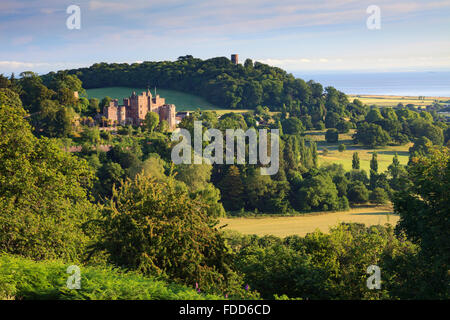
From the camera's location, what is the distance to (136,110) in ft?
209

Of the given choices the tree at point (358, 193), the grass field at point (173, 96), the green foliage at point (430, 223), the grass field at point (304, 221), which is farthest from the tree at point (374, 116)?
the green foliage at point (430, 223)

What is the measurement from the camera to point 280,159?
2349 inches

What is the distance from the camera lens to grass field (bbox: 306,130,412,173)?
69.6 m

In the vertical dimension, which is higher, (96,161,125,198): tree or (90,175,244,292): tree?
(90,175,244,292): tree

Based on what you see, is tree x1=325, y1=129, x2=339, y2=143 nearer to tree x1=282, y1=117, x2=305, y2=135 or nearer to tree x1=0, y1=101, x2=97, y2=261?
tree x1=282, y1=117, x2=305, y2=135

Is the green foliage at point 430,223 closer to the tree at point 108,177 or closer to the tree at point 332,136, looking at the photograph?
the tree at point 108,177

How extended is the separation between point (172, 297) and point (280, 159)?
173ft

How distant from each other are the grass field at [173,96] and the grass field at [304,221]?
56.9 meters

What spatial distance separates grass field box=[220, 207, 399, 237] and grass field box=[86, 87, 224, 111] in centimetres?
5694

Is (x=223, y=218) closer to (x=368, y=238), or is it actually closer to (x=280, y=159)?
(x=280, y=159)

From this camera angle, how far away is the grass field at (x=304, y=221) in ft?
142

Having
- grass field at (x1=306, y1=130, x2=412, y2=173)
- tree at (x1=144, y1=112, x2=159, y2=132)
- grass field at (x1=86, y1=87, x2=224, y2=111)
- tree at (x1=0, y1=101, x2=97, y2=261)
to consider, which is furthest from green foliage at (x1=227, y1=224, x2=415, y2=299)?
grass field at (x1=86, y1=87, x2=224, y2=111)

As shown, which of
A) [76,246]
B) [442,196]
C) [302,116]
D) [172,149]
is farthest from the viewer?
[302,116]
